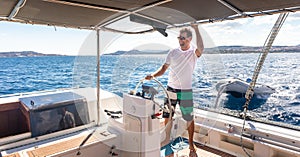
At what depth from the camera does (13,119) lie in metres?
1.98

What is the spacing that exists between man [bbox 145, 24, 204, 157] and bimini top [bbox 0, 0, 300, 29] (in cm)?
18

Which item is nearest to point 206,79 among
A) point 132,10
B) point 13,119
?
point 132,10

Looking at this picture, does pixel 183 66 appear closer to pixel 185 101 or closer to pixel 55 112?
pixel 185 101

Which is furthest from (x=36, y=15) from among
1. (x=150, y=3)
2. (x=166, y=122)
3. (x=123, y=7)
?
(x=166, y=122)

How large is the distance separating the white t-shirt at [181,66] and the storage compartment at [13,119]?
55.1 inches

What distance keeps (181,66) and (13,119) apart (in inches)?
65.3

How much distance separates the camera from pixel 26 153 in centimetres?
155

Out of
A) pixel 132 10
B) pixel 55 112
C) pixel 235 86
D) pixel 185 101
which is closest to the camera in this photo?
pixel 132 10

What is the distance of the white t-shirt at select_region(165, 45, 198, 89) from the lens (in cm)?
197

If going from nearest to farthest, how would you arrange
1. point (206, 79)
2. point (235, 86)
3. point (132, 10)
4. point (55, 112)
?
point (132, 10) → point (55, 112) → point (206, 79) → point (235, 86)

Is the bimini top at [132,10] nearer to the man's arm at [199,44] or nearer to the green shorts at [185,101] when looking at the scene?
the man's arm at [199,44]

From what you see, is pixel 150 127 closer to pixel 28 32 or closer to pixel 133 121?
pixel 133 121

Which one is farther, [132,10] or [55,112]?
[55,112]

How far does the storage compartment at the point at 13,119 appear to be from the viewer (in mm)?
1925
